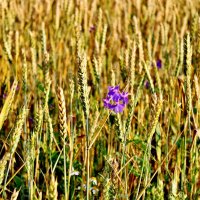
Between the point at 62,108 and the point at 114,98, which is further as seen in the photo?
the point at 114,98

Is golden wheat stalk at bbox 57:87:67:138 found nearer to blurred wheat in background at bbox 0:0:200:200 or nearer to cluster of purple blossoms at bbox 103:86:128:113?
blurred wheat in background at bbox 0:0:200:200

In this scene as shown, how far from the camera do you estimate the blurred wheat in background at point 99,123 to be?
2.62 ft

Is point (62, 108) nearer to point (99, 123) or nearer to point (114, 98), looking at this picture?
point (99, 123)

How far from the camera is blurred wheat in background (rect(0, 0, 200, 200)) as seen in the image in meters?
0.80

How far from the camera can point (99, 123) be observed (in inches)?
37.8

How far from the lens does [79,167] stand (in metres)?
1.32

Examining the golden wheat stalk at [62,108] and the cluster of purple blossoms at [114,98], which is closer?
the golden wheat stalk at [62,108]

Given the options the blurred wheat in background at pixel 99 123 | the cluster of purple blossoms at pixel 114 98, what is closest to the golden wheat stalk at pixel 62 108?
the blurred wheat in background at pixel 99 123

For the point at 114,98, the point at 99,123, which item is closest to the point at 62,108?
the point at 99,123

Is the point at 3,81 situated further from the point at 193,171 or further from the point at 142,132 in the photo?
the point at 193,171

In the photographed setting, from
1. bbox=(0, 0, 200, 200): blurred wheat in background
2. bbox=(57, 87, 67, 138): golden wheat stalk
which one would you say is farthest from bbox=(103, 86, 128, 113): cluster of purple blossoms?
bbox=(57, 87, 67, 138): golden wheat stalk

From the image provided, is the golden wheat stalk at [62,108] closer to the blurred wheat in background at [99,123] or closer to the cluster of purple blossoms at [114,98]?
the blurred wheat in background at [99,123]

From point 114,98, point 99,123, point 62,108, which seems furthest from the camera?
point 114,98

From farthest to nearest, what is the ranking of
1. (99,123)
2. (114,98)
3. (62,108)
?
(114,98) → (99,123) → (62,108)
